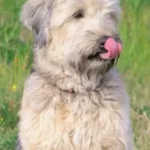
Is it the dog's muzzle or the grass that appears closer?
the dog's muzzle

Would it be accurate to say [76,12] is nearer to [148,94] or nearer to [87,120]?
[87,120]

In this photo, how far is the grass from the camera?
853 centimetres

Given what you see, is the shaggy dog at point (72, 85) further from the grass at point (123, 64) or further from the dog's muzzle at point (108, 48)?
the grass at point (123, 64)

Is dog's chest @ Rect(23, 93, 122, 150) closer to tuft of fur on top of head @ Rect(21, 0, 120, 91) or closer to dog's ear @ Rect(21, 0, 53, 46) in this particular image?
tuft of fur on top of head @ Rect(21, 0, 120, 91)

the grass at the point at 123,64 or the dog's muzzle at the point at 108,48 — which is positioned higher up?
the dog's muzzle at the point at 108,48

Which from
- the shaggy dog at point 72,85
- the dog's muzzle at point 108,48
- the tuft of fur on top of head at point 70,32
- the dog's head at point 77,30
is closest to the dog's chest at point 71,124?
the shaggy dog at point 72,85

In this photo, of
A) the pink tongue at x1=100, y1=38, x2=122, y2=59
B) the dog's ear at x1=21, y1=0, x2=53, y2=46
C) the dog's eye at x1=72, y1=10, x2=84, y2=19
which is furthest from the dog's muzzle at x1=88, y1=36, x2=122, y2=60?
the dog's ear at x1=21, y1=0, x2=53, y2=46

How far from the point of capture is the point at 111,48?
6535 millimetres

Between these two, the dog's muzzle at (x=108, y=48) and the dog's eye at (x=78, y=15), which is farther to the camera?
the dog's eye at (x=78, y=15)

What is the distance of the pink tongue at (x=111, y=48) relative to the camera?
653 centimetres

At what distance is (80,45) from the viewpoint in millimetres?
6664

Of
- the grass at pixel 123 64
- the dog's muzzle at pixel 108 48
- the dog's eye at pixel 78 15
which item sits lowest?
the grass at pixel 123 64

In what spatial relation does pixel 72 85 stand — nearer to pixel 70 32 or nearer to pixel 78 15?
pixel 70 32

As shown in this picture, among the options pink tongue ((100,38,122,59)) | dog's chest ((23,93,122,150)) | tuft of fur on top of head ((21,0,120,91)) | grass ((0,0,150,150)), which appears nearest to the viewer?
pink tongue ((100,38,122,59))
